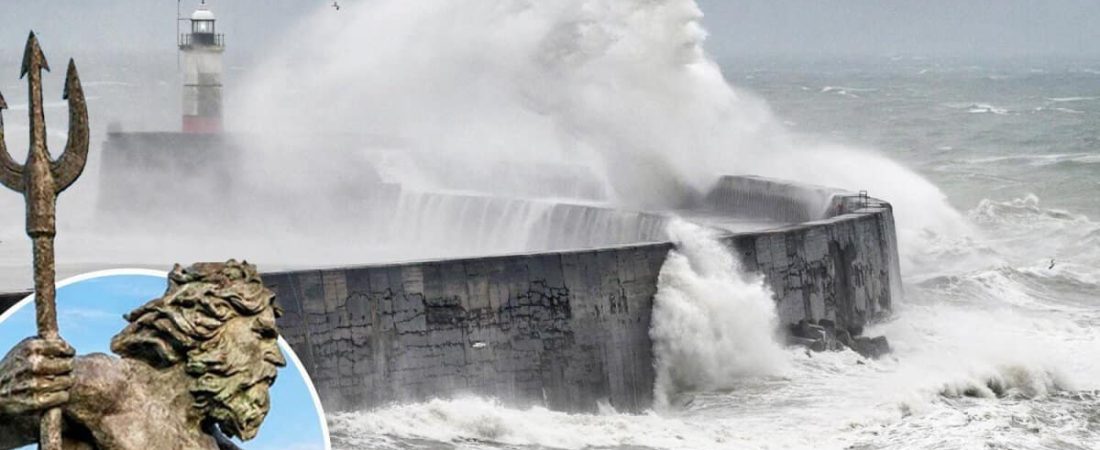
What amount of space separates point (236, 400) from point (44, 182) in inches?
13.3

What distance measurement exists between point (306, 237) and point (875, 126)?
40.2 m

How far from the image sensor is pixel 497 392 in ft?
41.7

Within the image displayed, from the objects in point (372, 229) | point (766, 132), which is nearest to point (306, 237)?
point (372, 229)

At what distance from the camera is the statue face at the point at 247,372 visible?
2.09 m

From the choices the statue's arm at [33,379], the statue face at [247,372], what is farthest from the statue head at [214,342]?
the statue's arm at [33,379]

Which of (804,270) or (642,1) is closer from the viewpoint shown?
(804,270)

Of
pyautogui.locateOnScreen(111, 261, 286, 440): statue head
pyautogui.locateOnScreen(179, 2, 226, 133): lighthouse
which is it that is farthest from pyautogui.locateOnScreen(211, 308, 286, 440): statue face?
pyautogui.locateOnScreen(179, 2, 226, 133): lighthouse

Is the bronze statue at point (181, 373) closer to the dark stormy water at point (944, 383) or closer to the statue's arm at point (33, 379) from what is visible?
the statue's arm at point (33, 379)

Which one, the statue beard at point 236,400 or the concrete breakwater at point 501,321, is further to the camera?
the concrete breakwater at point 501,321

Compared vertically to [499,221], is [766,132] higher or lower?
higher

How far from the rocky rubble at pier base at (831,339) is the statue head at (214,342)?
13773 millimetres

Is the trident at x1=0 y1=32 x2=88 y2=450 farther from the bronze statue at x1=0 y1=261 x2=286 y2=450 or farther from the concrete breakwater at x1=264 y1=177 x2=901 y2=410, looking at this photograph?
the concrete breakwater at x1=264 y1=177 x2=901 y2=410

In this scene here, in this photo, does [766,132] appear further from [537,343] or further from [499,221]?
[537,343]

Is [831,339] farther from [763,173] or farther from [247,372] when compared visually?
[247,372]
